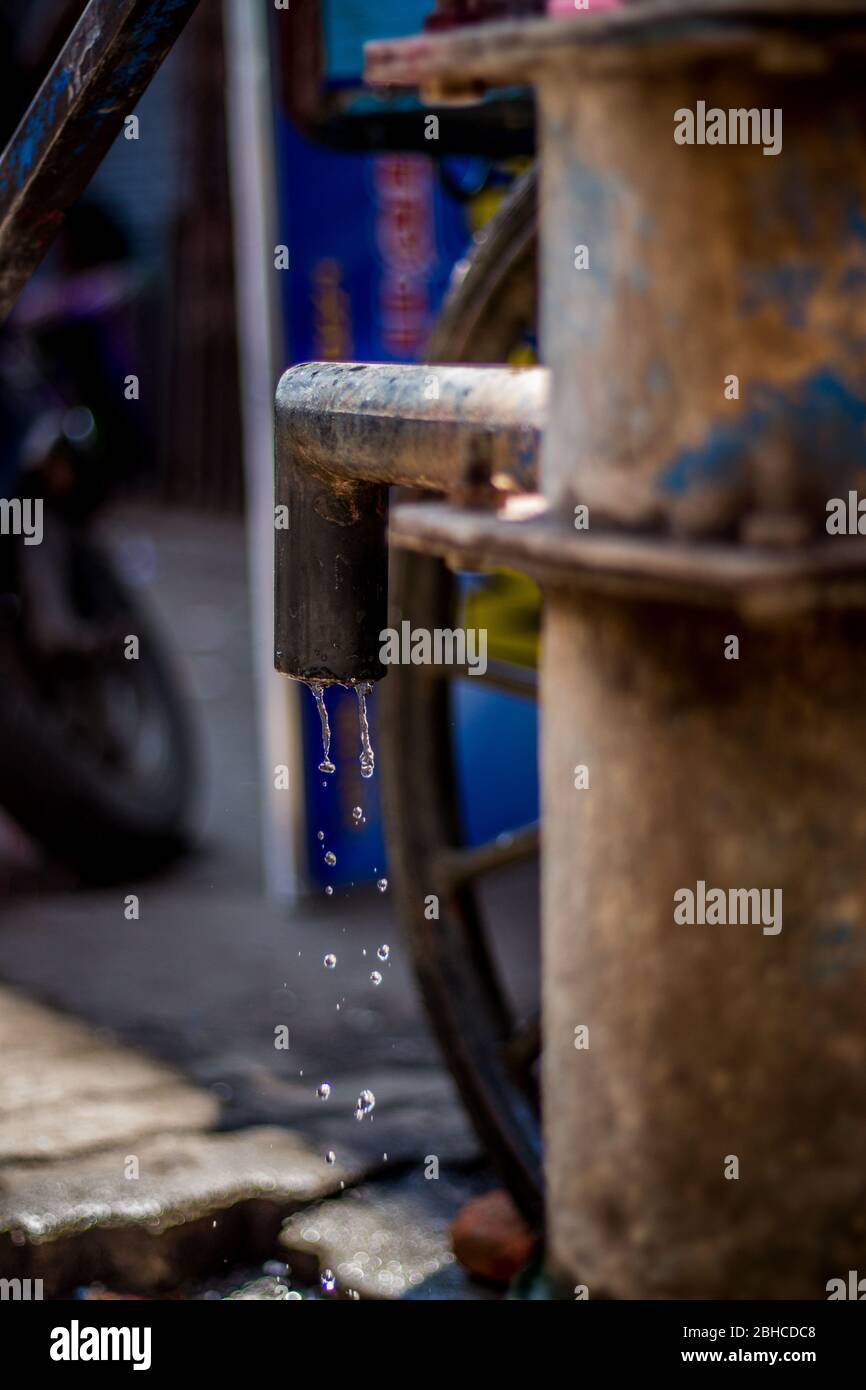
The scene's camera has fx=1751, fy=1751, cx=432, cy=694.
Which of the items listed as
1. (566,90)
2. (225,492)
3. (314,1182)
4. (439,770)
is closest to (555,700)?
(566,90)

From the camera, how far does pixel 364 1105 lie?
2516 millimetres

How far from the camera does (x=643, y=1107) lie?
1.18 meters

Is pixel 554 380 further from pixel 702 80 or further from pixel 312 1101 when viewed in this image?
pixel 312 1101

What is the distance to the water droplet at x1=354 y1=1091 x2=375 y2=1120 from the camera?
248 centimetres

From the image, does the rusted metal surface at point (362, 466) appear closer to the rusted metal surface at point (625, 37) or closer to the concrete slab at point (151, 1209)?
the rusted metal surface at point (625, 37)

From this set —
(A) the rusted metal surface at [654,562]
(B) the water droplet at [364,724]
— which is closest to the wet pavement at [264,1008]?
(B) the water droplet at [364,724]

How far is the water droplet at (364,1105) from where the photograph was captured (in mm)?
2477

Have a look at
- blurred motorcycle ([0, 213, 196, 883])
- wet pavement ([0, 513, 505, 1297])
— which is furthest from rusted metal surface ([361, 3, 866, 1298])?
blurred motorcycle ([0, 213, 196, 883])

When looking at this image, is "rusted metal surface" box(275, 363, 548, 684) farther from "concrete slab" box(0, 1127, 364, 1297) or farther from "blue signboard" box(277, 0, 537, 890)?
"blue signboard" box(277, 0, 537, 890)

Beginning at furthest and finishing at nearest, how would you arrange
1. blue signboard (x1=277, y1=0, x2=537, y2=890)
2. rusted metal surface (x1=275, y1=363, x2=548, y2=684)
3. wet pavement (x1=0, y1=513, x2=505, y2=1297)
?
blue signboard (x1=277, y1=0, x2=537, y2=890), wet pavement (x1=0, y1=513, x2=505, y2=1297), rusted metal surface (x1=275, y1=363, x2=548, y2=684)

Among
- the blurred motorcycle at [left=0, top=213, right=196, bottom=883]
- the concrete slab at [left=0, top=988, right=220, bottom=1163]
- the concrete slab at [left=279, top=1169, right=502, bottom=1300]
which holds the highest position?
the blurred motorcycle at [left=0, top=213, right=196, bottom=883]

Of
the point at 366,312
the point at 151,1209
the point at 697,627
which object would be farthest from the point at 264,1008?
the point at 697,627

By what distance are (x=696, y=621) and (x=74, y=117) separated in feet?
2.85

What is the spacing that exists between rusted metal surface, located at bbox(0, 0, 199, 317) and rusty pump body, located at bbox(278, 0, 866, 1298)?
0.42m
